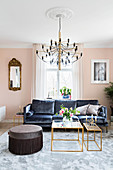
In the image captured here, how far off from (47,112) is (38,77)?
1378mm

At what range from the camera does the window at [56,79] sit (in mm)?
5918

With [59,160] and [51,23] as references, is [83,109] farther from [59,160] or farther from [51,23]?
[51,23]

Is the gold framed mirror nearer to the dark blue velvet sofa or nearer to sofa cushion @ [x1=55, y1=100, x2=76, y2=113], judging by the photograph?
the dark blue velvet sofa

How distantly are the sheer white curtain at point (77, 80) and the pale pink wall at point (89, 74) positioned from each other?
21 cm

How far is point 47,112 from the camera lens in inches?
200

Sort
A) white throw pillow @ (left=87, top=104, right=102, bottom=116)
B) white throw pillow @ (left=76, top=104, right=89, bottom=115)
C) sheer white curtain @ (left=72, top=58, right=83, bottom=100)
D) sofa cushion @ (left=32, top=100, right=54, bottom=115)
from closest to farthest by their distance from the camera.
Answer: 1. white throw pillow @ (left=87, top=104, right=102, bottom=116)
2. white throw pillow @ (left=76, top=104, right=89, bottom=115)
3. sofa cushion @ (left=32, top=100, right=54, bottom=115)
4. sheer white curtain @ (left=72, top=58, right=83, bottom=100)

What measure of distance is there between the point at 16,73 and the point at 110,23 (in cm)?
367

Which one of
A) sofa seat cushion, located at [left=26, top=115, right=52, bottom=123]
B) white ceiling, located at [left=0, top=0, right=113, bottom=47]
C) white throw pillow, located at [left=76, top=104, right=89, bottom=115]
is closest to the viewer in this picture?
white ceiling, located at [left=0, top=0, right=113, bottom=47]

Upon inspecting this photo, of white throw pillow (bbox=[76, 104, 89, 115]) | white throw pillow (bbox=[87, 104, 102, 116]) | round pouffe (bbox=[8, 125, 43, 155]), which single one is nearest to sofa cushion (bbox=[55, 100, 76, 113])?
white throw pillow (bbox=[76, 104, 89, 115])

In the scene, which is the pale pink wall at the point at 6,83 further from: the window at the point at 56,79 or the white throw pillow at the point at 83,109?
the white throw pillow at the point at 83,109

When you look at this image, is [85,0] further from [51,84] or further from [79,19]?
[51,84]

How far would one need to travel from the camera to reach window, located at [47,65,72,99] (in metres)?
5.92

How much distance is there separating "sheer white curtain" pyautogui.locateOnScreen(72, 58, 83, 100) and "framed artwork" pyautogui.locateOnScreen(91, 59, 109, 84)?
479mm

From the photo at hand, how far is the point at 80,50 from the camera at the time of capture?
566 cm
